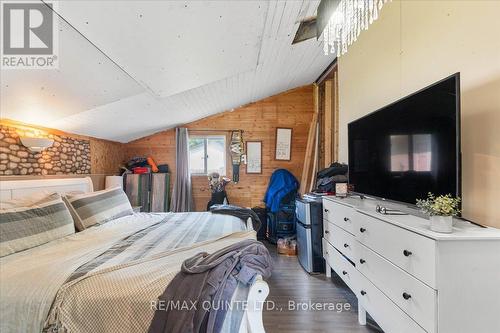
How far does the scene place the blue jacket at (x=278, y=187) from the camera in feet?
14.4

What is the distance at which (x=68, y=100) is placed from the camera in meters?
2.24

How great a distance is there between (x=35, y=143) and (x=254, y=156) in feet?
10.5

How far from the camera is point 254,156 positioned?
4828 mm

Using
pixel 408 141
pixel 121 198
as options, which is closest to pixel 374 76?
pixel 408 141

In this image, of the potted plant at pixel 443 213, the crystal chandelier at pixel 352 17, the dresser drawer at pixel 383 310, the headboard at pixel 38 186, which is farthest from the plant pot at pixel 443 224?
the headboard at pixel 38 186

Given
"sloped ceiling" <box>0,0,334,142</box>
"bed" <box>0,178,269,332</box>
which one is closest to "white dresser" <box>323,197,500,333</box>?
"bed" <box>0,178,269,332</box>

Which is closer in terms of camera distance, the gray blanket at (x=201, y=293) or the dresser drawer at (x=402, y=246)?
the gray blanket at (x=201, y=293)

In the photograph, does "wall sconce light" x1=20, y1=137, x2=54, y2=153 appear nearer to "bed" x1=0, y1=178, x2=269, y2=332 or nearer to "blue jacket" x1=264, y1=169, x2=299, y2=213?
"bed" x1=0, y1=178, x2=269, y2=332

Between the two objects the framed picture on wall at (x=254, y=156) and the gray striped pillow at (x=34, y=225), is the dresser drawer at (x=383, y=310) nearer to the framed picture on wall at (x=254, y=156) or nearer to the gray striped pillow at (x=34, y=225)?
the gray striped pillow at (x=34, y=225)

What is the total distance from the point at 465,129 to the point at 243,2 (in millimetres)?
1586

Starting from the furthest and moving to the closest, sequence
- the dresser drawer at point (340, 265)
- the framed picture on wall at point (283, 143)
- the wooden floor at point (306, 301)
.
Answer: the framed picture on wall at point (283, 143)
the dresser drawer at point (340, 265)
the wooden floor at point (306, 301)

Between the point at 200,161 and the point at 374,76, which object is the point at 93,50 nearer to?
the point at 374,76

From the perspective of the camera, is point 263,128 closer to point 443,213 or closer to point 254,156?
point 254,156

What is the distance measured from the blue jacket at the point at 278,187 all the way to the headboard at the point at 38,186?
2.70m
